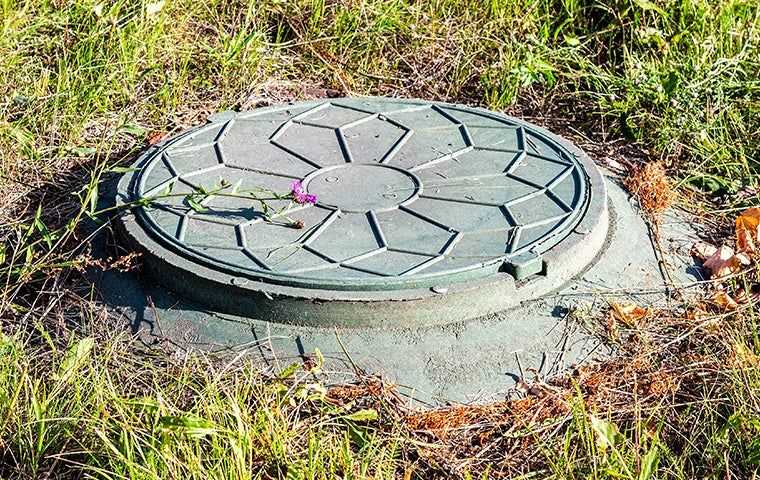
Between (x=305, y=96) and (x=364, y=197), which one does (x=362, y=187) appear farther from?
(x=305, y=96)

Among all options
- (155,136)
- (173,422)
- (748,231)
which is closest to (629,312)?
(748,231)

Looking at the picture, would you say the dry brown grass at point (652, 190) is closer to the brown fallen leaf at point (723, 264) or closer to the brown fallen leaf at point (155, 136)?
the brown fallen leaf at point (723, 264)

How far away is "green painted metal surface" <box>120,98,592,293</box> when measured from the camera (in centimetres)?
287

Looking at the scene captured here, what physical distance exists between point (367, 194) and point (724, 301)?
3.57 feet

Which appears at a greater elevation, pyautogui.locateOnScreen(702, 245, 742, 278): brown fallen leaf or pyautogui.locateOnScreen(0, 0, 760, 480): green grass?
pyautogui.locateOnScreen(0, 0, 760, 480): green grass

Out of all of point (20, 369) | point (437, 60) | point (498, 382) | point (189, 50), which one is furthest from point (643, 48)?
point (20, 369)

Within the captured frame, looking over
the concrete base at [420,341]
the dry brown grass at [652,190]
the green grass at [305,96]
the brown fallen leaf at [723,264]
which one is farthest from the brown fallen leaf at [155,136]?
the brown fallen leaf at [723,264]

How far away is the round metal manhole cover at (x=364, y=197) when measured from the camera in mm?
2861

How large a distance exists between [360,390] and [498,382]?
1.19ft

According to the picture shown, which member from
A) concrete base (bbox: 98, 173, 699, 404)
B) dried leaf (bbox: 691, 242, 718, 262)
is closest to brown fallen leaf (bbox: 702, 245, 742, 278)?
dried leaf (bbox: 691, 242, 718, 262)

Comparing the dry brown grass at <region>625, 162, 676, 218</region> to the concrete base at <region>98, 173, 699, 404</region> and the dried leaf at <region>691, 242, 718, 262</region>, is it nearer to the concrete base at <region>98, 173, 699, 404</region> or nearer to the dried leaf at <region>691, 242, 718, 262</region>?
the dried leaf at <region>691, 242, 718, 262</region>

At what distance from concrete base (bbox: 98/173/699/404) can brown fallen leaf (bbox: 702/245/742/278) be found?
1.44ft

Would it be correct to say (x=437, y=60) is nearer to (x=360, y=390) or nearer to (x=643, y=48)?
(x=643, y=48)

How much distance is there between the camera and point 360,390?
2693 millimetres
